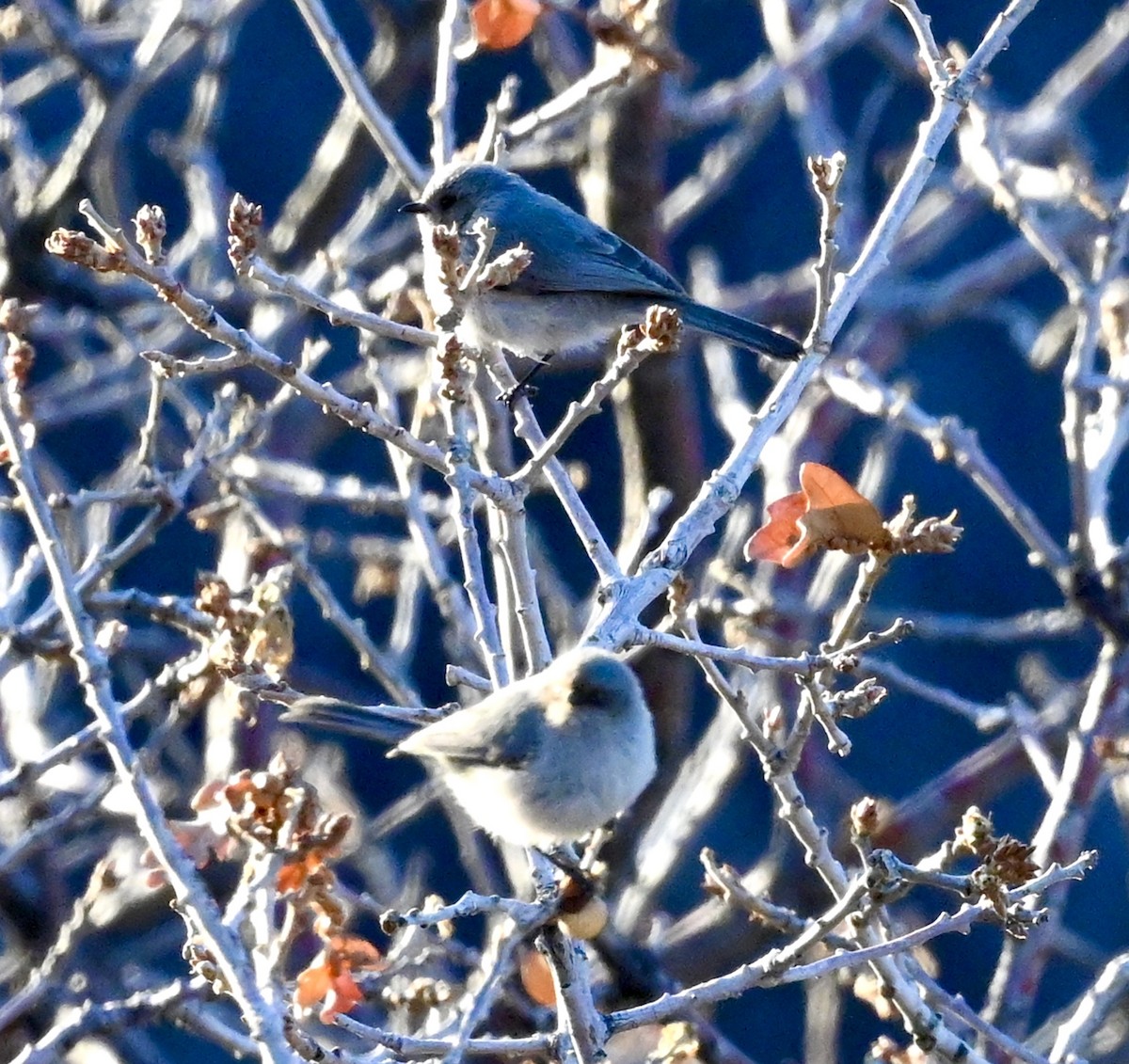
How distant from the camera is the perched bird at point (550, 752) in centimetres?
286

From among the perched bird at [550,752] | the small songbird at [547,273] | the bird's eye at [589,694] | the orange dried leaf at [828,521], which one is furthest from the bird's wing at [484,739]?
the small songbird at [547,273]

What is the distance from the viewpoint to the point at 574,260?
4.59 metres

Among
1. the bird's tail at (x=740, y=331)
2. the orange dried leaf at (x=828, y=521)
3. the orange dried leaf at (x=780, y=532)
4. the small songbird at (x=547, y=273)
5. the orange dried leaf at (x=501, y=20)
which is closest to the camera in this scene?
the orange dried leaf at (x=828, y=521)

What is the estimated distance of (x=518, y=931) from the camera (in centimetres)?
233

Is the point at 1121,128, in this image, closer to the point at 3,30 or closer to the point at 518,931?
the point at 3,30

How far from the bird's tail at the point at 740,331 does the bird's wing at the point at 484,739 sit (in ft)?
4.02

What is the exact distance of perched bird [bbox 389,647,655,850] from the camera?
2863mm

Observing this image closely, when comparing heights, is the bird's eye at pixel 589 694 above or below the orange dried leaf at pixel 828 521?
below

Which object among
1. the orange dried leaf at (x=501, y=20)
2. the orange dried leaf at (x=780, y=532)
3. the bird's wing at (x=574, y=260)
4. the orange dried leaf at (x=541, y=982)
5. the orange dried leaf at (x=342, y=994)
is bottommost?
the orange dried leaf at (x=541, y=982)

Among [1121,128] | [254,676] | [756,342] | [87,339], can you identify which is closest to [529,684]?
[254,676]

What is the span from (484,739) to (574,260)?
204 centimetres

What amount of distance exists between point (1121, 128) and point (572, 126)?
14.8 feet

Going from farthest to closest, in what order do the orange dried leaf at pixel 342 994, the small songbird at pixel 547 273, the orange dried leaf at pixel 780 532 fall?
the small songbird at pixel 547 273 < the orange dried leaf at pixel 780 532 < the orange dried leaf at pixel 342 994

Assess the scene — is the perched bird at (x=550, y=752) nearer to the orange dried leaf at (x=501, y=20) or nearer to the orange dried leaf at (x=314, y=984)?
the orange dried leaf at (x=314, y=984)
